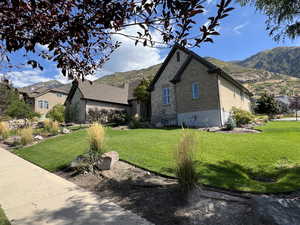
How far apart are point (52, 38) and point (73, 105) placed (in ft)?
80.9

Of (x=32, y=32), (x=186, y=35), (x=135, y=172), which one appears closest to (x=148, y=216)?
(x=135, y=172)

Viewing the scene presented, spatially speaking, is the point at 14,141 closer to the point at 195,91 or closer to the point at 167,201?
the point at 167,201

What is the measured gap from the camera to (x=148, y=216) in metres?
3.11

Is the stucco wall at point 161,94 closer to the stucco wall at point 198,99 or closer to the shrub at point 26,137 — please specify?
the stucco wall at point 198,99

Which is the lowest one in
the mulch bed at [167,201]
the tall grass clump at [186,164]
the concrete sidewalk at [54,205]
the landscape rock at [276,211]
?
the concrete sidewalk at [54,205]

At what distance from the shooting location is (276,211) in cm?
272

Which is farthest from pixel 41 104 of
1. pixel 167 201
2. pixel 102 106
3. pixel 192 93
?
pixel 167 201

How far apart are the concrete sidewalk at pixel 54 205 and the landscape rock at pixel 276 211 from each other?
1.82m

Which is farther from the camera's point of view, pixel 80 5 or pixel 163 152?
pixel 163 152

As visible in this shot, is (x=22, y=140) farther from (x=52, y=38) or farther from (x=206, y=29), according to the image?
(x=206, y=29)

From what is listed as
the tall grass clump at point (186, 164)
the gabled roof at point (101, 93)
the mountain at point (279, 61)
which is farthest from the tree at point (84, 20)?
the mountain at point (279, 61)

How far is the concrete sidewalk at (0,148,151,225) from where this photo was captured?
3.08 meters

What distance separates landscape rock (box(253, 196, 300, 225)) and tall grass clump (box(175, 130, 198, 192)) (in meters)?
1.07

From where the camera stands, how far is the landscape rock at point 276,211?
2.60 meters
